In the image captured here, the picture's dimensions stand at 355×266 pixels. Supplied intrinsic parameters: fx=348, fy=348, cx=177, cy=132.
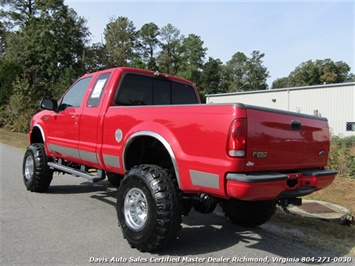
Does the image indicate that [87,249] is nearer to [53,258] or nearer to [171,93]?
[53,258]

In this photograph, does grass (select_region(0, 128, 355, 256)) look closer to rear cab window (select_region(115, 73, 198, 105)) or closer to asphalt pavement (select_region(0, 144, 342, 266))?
asphalt pavement (select_region(0, 144, 342, 266))

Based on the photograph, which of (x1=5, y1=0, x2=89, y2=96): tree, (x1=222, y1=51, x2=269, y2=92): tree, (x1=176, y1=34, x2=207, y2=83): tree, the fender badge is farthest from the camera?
(x1=222, y1=51, x2=269, y2=92): tree

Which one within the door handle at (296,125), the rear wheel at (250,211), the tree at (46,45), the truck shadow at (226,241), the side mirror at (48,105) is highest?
the tree at (46,45)

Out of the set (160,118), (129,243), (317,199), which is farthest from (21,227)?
(317,199)

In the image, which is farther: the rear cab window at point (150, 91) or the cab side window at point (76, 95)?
the cab side window at point (76, 95)

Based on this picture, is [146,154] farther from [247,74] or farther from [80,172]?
[247,74]

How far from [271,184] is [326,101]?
26.6 meters

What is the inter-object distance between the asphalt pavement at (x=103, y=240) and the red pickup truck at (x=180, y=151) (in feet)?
0.86

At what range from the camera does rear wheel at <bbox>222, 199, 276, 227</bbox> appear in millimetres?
4746

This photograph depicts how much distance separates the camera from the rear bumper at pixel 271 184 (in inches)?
126

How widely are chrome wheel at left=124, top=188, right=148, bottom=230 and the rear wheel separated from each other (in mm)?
1208

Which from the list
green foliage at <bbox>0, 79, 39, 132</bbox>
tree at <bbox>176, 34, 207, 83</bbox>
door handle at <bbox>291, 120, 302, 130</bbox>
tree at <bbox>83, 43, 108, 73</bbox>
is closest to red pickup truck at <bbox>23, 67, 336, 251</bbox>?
door handle at <bbox>291, 120, 302, 130</bbox>

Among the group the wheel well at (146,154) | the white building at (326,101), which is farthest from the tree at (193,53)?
the wheel well at (146,154)

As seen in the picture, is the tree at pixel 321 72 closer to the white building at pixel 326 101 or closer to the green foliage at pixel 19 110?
the white building at pixel 326 101
